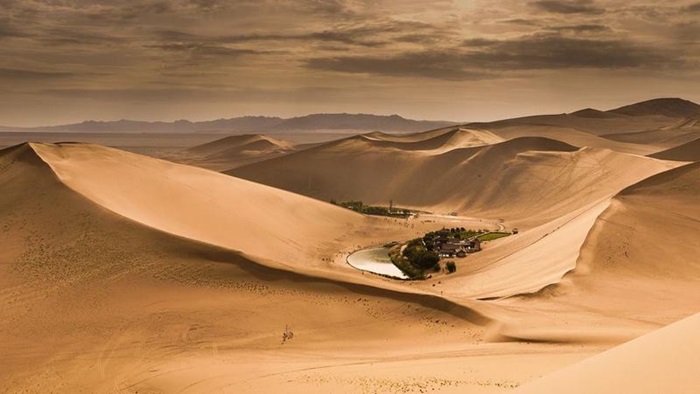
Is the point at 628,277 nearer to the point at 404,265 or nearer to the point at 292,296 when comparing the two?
the point at 404,265

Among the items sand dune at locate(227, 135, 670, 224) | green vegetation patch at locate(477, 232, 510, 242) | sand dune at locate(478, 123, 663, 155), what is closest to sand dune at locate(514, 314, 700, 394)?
green vegetation patch at locate(477, 232, 510, 242)

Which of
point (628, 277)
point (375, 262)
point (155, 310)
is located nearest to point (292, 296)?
point (155, 310)

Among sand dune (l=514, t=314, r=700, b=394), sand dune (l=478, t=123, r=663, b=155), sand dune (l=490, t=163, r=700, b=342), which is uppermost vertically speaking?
sand dune (l=514, t=314, r=700, b=394)

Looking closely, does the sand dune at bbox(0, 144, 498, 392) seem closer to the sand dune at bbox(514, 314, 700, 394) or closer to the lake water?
the sand dune at bbox(514, 314, 700, 394)

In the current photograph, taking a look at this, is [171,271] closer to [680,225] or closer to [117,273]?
[117,273]

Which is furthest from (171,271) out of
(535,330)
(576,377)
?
(576,377)
